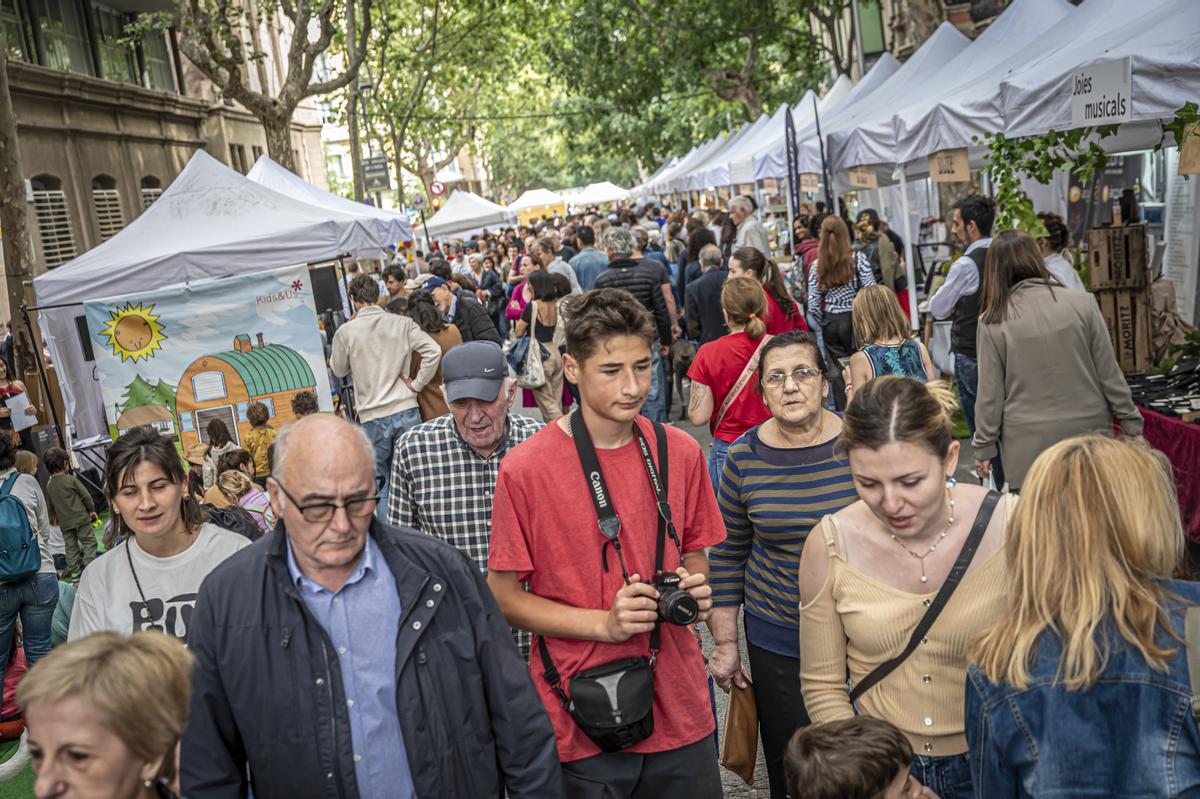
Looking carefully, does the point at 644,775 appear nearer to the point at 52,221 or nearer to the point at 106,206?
the point at 52,221

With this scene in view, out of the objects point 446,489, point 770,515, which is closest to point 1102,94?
point 770,515

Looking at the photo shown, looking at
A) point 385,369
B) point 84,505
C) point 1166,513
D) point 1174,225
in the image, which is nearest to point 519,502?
point 1166,513

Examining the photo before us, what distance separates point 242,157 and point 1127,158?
2372 centimetres

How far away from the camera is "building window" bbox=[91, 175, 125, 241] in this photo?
2339 cm

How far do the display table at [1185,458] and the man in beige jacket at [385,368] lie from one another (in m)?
4.97

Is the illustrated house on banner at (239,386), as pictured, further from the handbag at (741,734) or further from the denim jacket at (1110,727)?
the denim jacket at (1110,727)

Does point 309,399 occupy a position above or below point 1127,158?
below

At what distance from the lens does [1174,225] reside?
12969 millimetres

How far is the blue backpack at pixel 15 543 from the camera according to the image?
653cm

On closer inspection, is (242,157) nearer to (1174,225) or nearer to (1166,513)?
(1174,225)

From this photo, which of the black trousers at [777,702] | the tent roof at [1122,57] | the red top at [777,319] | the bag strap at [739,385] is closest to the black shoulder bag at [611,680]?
the black trousers at [777,702]

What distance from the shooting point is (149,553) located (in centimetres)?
414

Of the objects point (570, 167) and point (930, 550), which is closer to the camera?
point (930, 550)

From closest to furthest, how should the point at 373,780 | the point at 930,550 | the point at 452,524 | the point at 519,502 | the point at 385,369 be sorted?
the point at 373,780
the point at 930,550
the point at 519,502
the point at 452,524
the point at 385,369
